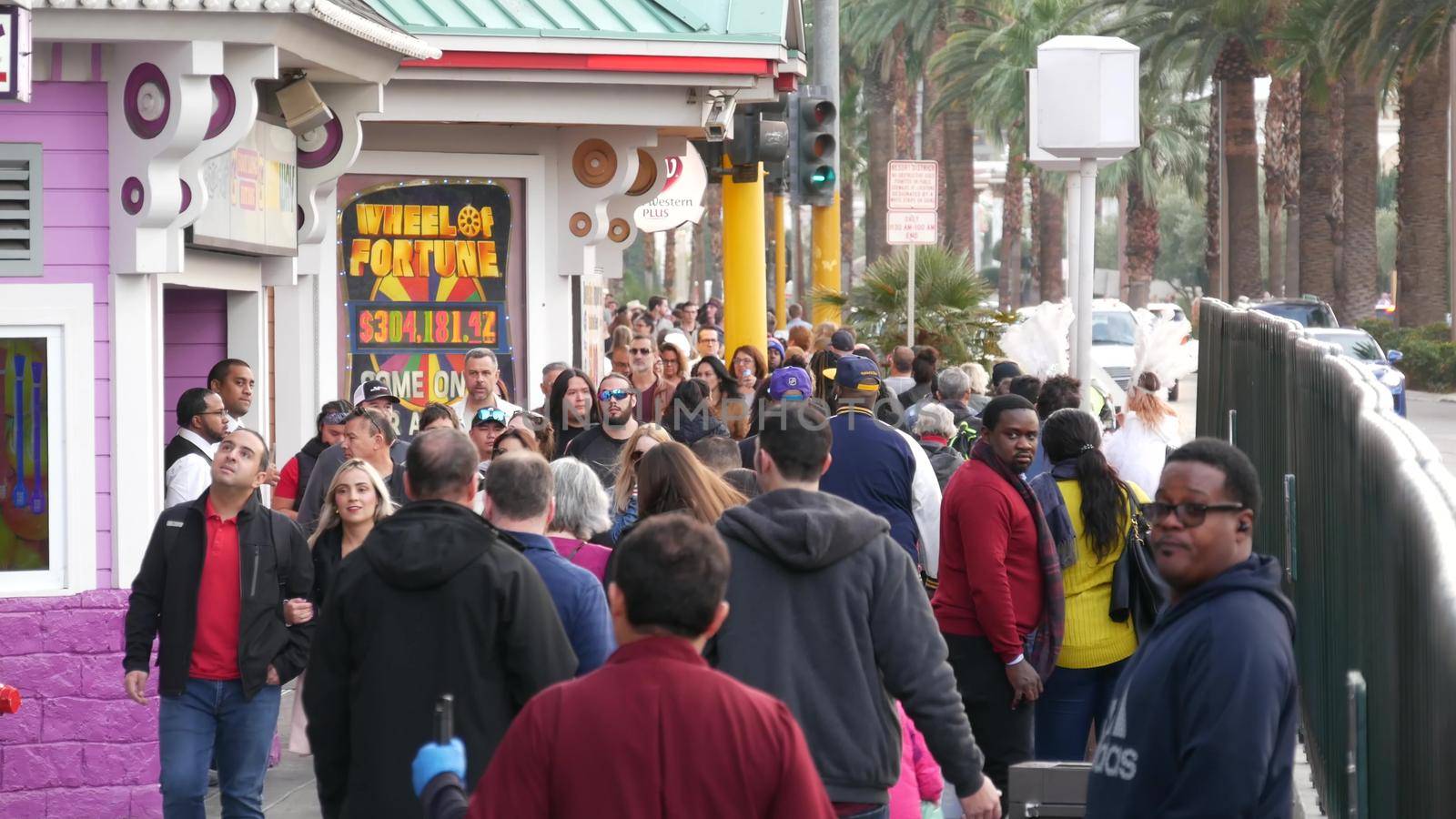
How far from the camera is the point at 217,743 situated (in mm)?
6668

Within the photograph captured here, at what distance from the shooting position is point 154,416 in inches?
319

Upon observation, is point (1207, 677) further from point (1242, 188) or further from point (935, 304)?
point (1242, 188)

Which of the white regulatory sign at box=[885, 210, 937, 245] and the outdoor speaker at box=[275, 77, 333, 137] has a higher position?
the outdoor speaker at box=[275, 77, 333, 137]

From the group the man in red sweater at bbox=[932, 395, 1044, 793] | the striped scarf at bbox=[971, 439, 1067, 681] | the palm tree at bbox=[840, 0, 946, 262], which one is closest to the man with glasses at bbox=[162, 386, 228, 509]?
the man in red sweater at bbox=[932, 395, 1044, 793]

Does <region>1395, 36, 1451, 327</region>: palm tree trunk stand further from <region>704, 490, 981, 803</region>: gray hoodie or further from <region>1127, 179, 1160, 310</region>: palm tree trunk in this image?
<region>704, 490, 981, 803</region>: gray hoodie

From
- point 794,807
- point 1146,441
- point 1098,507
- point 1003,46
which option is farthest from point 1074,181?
point 1003,46

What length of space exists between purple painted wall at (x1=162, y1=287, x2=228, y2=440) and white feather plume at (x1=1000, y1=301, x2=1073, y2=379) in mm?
6753

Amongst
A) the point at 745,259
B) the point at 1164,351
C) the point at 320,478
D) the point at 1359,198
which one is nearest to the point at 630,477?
the point at 320,478

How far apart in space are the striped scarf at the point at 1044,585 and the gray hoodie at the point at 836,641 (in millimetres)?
1991

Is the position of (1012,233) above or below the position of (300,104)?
above

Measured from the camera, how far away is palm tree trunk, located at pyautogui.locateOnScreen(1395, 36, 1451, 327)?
113ft

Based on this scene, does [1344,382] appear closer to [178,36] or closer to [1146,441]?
[1146,441]

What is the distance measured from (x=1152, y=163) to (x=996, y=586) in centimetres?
5324

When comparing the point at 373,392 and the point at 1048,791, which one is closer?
the point at 1048,791
